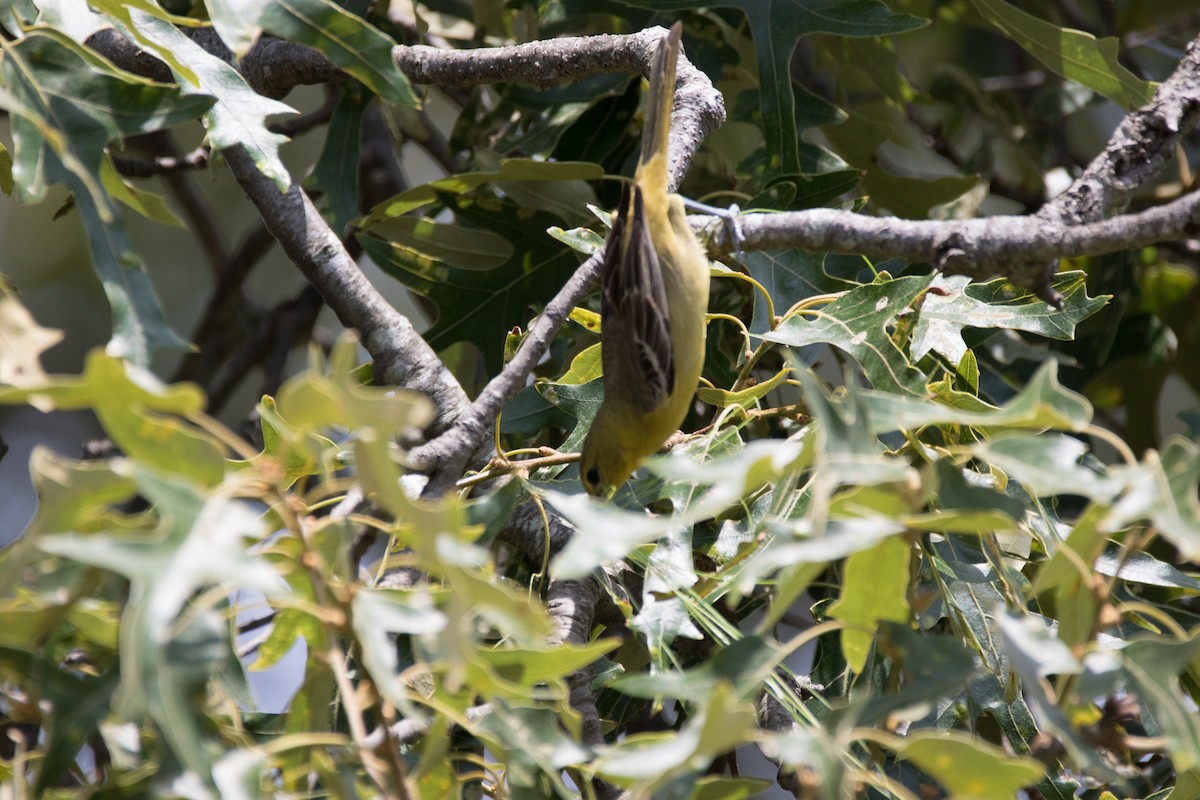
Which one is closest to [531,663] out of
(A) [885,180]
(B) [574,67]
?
(B) [574,67]

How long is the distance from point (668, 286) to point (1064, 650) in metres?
2.14

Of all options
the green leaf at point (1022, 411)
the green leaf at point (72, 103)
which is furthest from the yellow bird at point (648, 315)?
the green leaf at point (1022, 411)

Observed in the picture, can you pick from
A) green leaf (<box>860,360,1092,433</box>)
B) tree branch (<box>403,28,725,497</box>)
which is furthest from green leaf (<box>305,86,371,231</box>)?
green leaf (<box>860,360,1092,433</box>)

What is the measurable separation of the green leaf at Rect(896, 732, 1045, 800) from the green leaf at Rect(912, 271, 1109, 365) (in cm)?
139

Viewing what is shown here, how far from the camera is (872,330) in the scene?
2.73 meters

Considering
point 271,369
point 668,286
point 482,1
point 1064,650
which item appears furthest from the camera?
point 271,369

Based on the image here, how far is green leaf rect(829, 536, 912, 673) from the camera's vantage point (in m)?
1.83

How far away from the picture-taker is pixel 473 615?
6.59ft

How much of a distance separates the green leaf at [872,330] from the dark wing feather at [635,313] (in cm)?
75

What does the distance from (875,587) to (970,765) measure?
0.32 meters

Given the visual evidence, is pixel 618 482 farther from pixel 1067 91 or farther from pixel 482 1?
pixel 1067 91

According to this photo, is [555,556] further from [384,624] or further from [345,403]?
[345,403]

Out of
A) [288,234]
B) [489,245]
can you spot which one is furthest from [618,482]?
[288,234]

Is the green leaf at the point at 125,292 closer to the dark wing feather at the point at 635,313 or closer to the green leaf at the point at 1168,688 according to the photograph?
the dark wing feather at the point at 635,313
